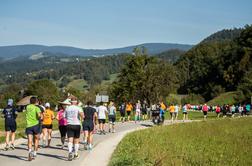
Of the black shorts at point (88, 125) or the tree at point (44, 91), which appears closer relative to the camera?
the black shorts at point (88, 125)

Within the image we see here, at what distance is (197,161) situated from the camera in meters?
14.3

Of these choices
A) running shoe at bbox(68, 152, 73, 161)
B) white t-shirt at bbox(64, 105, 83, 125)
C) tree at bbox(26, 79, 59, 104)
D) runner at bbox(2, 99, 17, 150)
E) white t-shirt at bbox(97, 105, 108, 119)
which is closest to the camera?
running shoe at bbox(68, 152, 73, 161)

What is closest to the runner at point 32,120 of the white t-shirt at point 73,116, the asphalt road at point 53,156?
the asphalt road at point 53,156

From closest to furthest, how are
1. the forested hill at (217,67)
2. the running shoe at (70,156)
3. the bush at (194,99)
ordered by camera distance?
the running shoe at (70,156)
the forested hill at (217,67)
the bush at (194,99)

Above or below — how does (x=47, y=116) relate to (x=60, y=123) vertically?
above

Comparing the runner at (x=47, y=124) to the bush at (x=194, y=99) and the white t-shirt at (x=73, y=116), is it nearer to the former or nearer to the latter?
the white t-shirt at (x=73, y=116)

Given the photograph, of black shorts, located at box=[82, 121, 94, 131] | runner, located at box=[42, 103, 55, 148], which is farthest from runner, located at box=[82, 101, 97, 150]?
runner, located at box=[42, 103, 55, 148]

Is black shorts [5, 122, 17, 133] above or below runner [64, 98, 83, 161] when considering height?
below

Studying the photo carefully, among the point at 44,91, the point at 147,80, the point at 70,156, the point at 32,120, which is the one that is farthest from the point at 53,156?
the point at 44,91

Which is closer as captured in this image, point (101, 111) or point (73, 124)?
point (73, 124)

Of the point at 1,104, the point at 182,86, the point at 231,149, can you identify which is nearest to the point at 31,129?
the point at 231,149

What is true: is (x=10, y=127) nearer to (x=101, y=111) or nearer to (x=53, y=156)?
(x=53, y=156)

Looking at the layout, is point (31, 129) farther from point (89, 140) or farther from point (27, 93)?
point (27, 93)

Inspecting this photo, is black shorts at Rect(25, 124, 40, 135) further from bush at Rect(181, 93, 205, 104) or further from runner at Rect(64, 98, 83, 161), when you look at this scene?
bush at Rect(181, 93, 205, 104)
